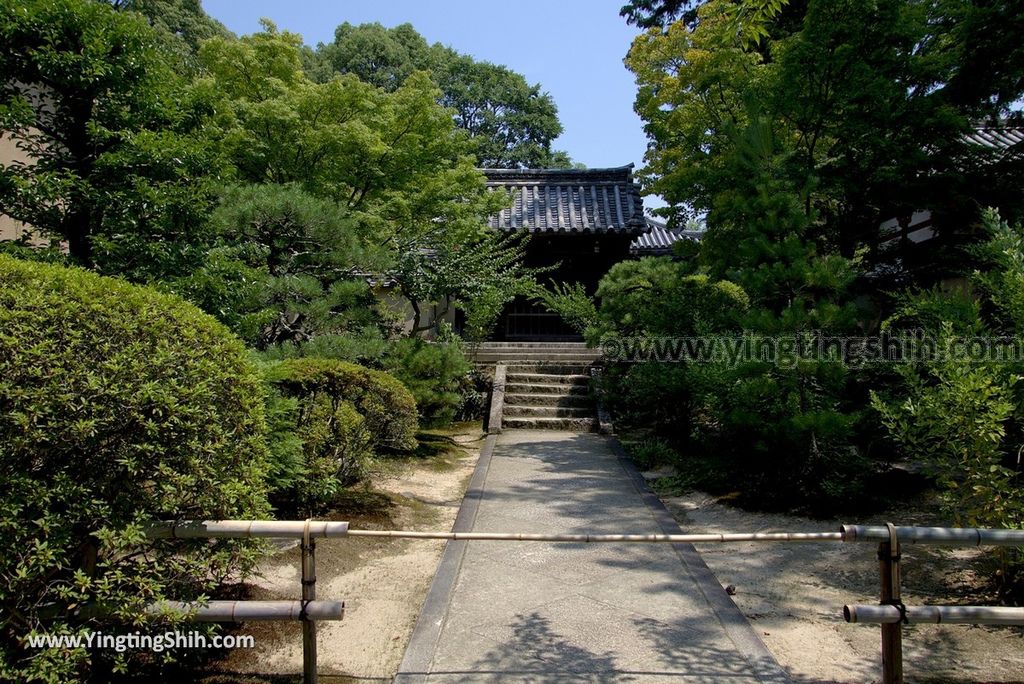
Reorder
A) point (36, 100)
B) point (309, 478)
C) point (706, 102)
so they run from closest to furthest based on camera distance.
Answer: point (36, 100) → point (309, 478) → point (706, 102)

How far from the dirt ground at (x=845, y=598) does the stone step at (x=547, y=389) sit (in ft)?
18.8

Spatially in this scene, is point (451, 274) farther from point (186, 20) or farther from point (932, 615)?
point (186, 20)

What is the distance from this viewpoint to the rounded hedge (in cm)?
500

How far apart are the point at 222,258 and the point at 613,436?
6747 millimetres

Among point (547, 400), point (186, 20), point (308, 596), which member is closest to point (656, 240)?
point (547, 400)

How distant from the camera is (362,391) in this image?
5.39m

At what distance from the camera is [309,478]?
4.88 m

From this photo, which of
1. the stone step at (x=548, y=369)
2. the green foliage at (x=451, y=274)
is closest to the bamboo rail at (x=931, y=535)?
the green foliage at (x=451, y=274)

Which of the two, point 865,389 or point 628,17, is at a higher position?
point 628,17

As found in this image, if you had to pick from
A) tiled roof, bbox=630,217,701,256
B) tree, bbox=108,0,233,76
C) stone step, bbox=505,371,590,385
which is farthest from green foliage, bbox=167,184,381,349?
tree, bbox=108,0,233,76

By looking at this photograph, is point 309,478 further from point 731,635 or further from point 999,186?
point 999,186

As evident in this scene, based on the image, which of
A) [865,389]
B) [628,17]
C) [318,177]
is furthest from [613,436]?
[628,17]

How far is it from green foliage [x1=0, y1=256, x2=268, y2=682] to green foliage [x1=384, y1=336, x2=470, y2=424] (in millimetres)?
4513

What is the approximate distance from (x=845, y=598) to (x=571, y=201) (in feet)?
43.1
